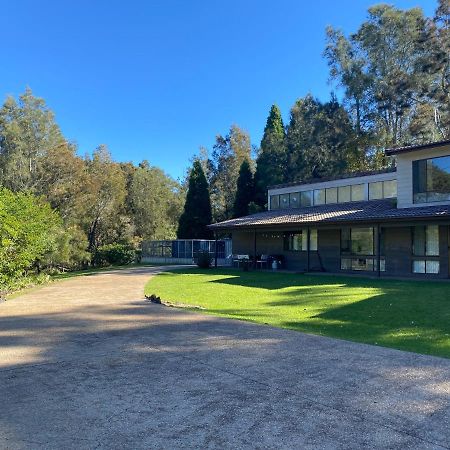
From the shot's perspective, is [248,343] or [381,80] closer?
[248,343]

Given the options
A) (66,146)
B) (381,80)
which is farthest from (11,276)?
(381,80)

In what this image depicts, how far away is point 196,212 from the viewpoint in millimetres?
44844

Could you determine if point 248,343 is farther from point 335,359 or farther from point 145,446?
point 145,446

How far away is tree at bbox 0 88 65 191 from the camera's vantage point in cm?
3975

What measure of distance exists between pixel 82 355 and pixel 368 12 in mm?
40226

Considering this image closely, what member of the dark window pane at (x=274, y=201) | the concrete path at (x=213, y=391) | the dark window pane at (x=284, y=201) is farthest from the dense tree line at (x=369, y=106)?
the concrete path at (x=213, y=391)

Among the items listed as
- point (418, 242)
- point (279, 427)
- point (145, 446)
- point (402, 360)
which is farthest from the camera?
point (418, 242)

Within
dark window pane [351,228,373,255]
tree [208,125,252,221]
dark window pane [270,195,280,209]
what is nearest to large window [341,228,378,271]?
dark window pane [351,228,373,255]

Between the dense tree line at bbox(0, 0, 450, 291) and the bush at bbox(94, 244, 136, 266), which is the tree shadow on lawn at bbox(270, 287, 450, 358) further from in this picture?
the bush at bbox(94, 244, 136, 266)

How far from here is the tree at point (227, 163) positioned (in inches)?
2114

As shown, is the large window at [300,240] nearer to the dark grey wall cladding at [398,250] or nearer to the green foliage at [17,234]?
the dark grey wall cladding at [398,250]

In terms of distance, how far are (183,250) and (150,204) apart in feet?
42.8

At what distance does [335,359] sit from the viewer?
6.47 m

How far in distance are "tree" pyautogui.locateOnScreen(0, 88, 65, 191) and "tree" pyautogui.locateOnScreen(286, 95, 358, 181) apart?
72.2 ft
